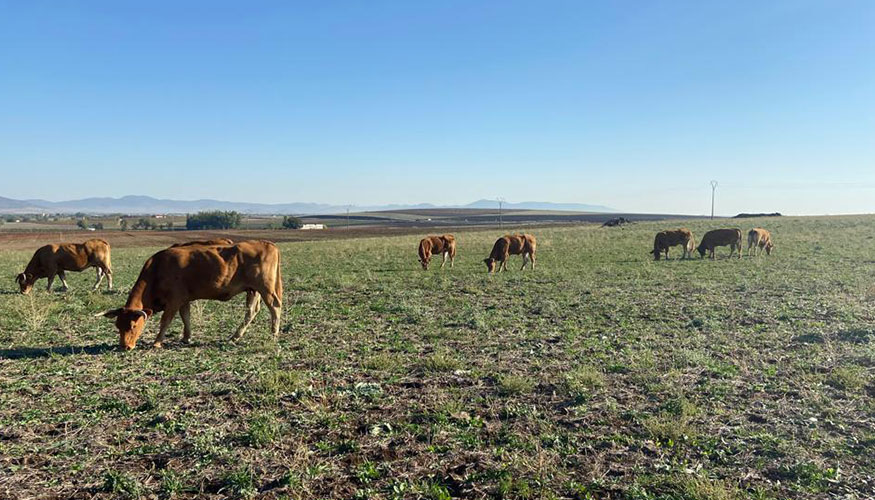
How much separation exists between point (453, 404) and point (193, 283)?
18.5ft

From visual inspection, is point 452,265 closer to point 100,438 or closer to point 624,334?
point 624,334

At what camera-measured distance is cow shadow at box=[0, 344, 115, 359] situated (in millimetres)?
8273

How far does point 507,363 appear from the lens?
7.97 m

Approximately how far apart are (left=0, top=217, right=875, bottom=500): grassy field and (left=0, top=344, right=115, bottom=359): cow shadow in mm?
61

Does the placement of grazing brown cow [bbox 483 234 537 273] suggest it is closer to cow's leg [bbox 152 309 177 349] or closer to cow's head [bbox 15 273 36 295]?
cow's leg [bbox 152 309 177 349]

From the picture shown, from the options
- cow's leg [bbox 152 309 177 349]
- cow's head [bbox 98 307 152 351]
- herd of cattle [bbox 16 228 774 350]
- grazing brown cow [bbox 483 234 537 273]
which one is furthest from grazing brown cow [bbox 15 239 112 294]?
grazing brown cow [bbox 483 234 537 273]

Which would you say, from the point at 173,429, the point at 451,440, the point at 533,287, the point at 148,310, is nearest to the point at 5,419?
the point at 173,429

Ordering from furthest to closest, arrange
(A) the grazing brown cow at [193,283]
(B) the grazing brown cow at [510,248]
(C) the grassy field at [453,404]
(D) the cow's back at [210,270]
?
(B) the grazing brown cow at [510,248], (D) the cow's back at [210,270], (A) the grazing brown cow at [193,283], (C) the grassy field at [453,404]

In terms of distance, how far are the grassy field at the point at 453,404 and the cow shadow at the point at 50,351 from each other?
0.20 ft

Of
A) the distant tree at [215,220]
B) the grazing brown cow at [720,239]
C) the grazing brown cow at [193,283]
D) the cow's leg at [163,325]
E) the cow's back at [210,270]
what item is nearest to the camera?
the grazing brown cow at [193,283]

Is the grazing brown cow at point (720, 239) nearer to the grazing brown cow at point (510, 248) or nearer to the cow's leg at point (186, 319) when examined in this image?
the grazing brown cow at point (510, 248)

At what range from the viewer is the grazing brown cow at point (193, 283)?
8.58 m

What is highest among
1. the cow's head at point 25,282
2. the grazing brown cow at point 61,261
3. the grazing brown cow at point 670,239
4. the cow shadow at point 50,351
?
the grazing brown cow at point 670,239

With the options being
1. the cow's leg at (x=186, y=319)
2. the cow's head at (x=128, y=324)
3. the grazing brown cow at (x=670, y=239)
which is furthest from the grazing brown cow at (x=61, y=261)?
the grazing brown cow at (x=670, y=239)
